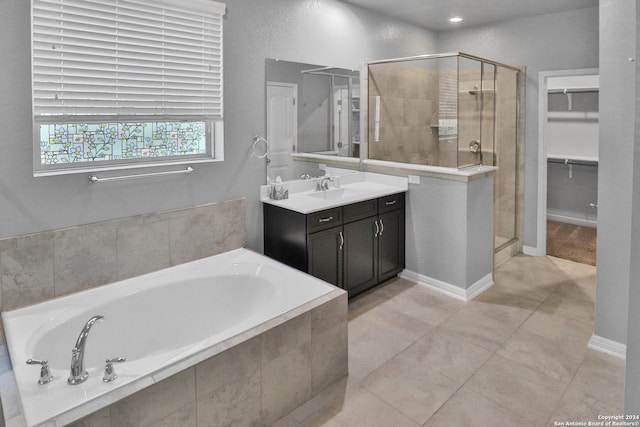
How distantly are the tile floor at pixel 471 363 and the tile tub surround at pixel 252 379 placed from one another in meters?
0.15

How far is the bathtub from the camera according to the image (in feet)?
5.41

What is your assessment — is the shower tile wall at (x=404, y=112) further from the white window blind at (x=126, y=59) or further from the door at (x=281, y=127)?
the white window blind at (x=126, y=59)

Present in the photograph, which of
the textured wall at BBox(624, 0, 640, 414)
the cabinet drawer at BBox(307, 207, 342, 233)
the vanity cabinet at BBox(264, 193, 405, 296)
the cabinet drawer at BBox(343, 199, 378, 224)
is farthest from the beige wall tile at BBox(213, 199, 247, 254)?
the textured wall at BBox(624, 0, 640, 414)

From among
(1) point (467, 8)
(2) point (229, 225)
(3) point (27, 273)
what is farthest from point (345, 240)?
(1) point (467, 8)

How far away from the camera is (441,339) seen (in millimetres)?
3004

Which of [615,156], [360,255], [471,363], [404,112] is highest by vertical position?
[404,112]

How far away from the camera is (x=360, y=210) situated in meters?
3.58

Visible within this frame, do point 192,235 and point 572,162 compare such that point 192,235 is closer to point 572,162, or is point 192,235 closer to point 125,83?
point 125,83

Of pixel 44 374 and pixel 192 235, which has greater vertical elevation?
pixel 192 235

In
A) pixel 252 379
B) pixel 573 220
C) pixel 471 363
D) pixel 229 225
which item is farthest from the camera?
pixel 573 220

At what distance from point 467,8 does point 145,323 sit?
13.4 ft

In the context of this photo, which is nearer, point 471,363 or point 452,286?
point 471,363

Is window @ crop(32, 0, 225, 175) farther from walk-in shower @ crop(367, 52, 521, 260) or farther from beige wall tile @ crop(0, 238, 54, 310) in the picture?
walk-in shower @ crop(367, 52, 521, 260)

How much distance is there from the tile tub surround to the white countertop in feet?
3.27
